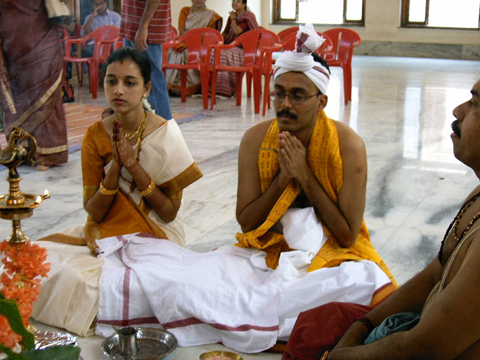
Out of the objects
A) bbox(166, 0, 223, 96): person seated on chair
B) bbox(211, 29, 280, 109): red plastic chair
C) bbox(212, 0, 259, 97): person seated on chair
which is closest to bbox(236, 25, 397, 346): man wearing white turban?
bbox(211, 29, 280, 109): red plastic chair

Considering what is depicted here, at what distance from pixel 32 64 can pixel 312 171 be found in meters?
2.79

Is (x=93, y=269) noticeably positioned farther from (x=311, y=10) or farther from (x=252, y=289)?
(x=311, y=10)

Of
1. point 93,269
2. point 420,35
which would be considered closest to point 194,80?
point 93,269

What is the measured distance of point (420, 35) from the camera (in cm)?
1564

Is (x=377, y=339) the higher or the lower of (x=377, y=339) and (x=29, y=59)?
the lower

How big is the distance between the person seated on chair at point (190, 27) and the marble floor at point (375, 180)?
0.46 m

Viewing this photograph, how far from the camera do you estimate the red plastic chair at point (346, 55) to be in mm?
8328

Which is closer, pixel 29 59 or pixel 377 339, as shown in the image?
pixel 377 339

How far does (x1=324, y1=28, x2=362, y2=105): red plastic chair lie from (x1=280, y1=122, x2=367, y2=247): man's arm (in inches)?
234

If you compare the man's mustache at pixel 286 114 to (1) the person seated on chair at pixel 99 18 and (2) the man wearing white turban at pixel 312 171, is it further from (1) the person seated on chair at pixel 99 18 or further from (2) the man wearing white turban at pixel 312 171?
(1) the person seated on chair at pixel 99 18

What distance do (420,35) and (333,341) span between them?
49.3 feet

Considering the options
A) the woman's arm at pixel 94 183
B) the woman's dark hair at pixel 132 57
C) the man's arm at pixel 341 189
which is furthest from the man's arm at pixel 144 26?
the man's arm at pixel 341 189

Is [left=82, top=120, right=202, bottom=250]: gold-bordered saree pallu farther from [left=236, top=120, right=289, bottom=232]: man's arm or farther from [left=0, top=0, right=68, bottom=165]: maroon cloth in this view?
[left=0, top=0, right=68, bottom=165]: maroon cloth

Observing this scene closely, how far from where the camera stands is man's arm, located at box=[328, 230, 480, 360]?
133 cm
